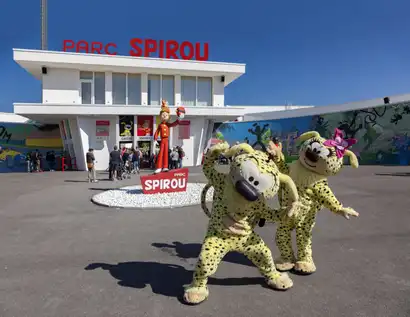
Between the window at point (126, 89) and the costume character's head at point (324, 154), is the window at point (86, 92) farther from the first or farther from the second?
the costume character's head at point (324, 154)

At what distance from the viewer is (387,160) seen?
72.9 feet

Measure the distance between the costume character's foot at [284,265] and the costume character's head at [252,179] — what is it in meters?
1.34

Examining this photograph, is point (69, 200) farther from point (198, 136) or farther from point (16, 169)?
point (16, 169)

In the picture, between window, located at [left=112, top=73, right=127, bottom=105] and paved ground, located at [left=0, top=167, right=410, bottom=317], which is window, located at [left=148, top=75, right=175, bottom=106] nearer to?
window, located at [left=112, top=73, right=127, bottom=105]

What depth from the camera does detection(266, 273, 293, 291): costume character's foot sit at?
378 centimetres

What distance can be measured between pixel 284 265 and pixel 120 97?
20565mm

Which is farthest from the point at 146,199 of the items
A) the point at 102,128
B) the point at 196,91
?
the point at 196,91

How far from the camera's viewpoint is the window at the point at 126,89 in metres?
22.6

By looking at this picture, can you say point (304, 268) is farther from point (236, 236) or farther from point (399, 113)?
point (399, 113)

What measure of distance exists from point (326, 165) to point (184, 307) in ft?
8.12

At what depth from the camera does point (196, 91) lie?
2392 centimetres

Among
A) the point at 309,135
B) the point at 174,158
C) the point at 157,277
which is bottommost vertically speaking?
the point at 157,277

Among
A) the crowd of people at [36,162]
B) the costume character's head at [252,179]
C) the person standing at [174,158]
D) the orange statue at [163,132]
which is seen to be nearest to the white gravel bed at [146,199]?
the orange statue at [163,132]

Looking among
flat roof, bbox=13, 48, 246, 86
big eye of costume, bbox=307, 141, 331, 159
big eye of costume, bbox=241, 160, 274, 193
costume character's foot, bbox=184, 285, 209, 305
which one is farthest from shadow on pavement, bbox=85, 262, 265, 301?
flat roof, bbox=13, 48, 246, 86
